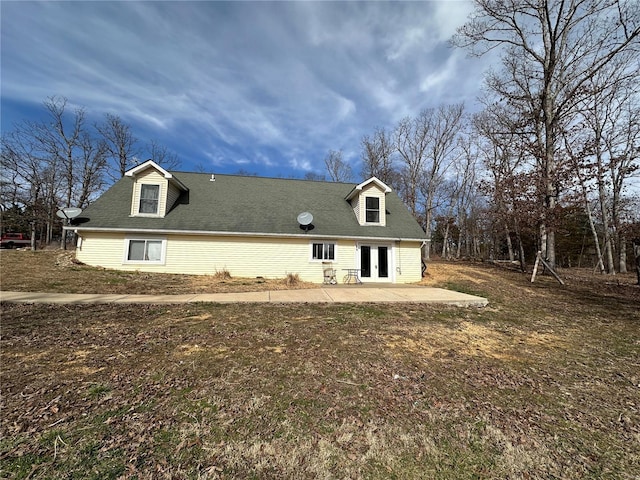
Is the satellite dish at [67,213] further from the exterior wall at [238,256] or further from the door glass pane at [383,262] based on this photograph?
the door glass pane at [383,262]

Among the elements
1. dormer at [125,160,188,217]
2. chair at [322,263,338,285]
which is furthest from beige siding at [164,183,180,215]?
chair at [322,263,338,285]

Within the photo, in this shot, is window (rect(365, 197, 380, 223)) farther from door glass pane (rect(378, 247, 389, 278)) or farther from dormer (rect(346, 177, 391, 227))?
door glass pane (rect(378, 247, 389, 278))

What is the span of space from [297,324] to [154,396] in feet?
10.2

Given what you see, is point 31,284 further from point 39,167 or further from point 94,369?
point 39,167

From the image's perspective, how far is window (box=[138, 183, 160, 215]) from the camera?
13688mm

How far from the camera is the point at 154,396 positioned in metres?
3.12

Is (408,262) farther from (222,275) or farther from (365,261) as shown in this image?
(222,275)

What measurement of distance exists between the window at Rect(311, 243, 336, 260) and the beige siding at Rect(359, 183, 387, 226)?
7.62 ft

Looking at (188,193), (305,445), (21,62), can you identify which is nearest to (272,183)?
(188,193)

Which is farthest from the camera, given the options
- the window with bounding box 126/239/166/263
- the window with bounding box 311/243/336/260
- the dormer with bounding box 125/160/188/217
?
the window with bounding box 311/243/336/260

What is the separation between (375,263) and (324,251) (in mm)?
2815

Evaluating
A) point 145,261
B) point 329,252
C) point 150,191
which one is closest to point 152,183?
point 150,191

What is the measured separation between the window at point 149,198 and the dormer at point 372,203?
10298 mm

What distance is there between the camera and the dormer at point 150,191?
13.6 meters
